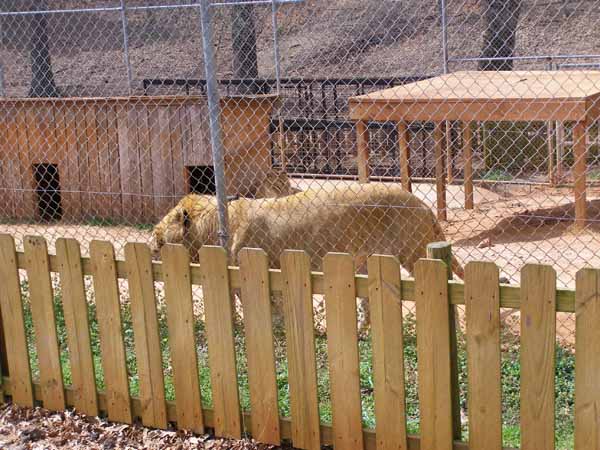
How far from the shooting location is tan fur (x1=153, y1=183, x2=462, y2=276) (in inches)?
275

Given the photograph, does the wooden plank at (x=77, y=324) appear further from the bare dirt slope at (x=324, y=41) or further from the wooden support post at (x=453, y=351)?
the bare dirt slope at (x=324, y=41)

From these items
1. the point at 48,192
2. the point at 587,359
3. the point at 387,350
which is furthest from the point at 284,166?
the point at 587,359

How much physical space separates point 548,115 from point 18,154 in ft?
23.9

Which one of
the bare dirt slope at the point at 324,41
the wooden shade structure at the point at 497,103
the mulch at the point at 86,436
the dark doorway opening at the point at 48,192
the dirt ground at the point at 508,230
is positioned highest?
the bare dirt slope at the point at 324,41

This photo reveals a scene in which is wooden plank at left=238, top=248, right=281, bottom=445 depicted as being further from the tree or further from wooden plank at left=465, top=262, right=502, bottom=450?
the tree

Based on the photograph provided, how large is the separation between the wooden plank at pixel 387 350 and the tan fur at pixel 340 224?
9.34 feet

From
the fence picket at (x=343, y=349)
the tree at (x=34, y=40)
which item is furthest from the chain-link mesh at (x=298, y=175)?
the fence picket at (x=343, y=349)

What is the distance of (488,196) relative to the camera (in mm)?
13000

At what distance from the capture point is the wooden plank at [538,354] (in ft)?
12.3

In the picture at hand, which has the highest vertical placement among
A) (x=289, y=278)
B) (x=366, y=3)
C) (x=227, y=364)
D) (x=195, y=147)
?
(x=366, y=3)

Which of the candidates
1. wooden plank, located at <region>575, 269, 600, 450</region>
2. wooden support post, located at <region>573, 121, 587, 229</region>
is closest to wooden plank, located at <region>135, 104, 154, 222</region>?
wooden support post, located at <region>573, 121, 587, 229</region>

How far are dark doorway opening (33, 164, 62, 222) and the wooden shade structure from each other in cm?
480

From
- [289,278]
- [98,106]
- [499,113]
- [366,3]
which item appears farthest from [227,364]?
[366,3]

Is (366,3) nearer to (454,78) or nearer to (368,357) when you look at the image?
(454,78)
